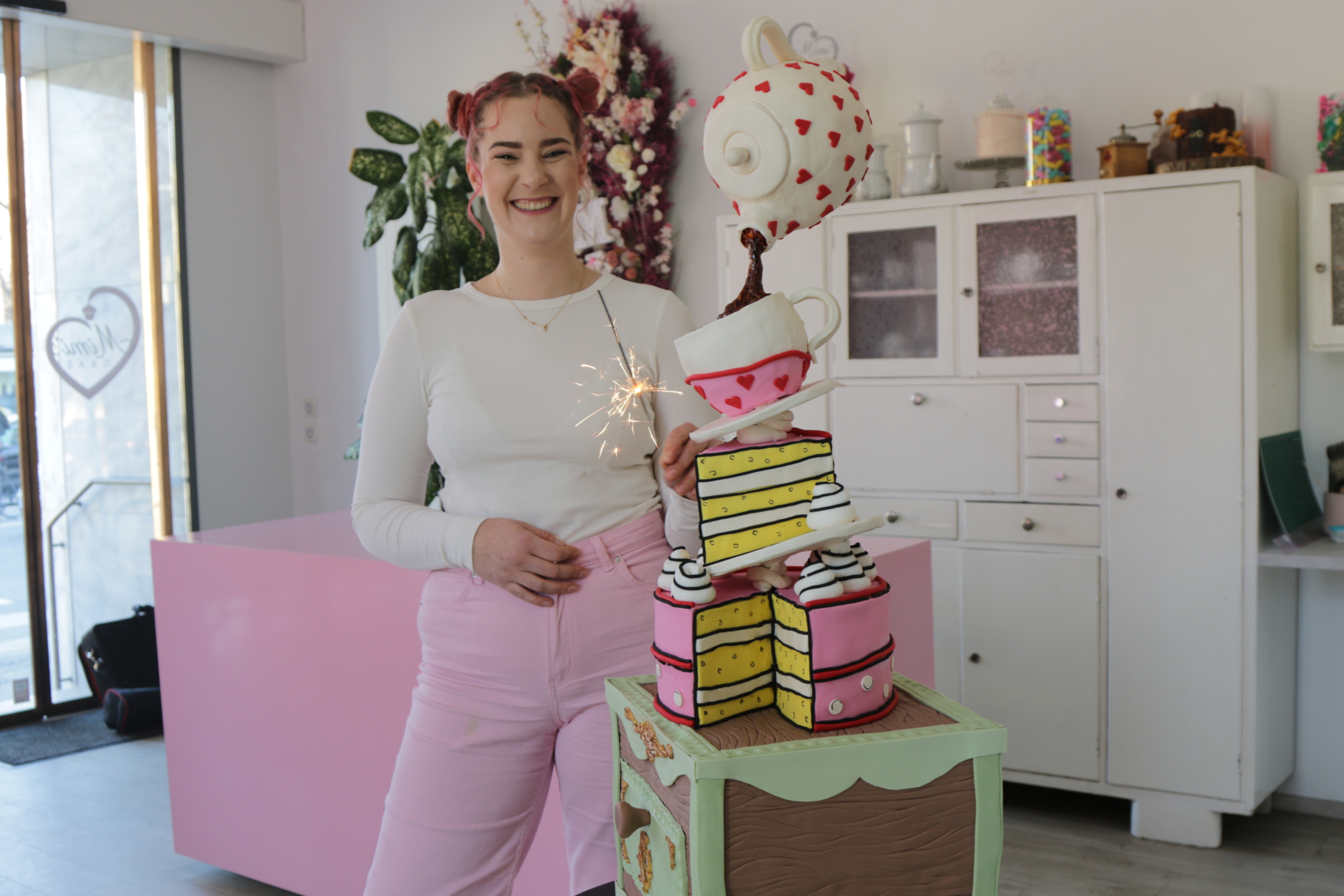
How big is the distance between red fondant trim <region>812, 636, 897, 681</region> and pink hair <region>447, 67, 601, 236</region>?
687 millimetres

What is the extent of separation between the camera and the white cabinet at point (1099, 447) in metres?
2.61

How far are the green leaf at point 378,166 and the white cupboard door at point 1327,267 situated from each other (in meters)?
2.42

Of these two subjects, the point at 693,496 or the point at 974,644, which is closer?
the point at 693,496

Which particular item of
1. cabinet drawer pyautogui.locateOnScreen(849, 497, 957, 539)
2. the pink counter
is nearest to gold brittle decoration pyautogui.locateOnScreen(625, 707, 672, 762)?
the pink counter

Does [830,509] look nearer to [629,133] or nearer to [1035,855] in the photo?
[1035,855]

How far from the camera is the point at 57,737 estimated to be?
387cm

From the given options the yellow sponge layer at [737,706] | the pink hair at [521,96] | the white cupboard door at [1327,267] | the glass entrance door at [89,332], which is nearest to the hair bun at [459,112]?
the pink hair at [521,96]

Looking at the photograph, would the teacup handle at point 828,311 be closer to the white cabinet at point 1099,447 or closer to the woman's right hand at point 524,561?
the woman's right hand at point 524,561

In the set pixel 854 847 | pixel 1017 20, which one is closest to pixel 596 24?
pixel 1017 20

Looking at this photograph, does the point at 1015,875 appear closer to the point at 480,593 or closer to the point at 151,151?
the point at 480,593

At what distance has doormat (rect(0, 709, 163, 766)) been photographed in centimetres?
368

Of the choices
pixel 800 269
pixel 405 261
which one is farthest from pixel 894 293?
pixel 405 261

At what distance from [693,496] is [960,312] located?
1.99 metres

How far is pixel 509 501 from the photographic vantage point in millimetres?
1248
